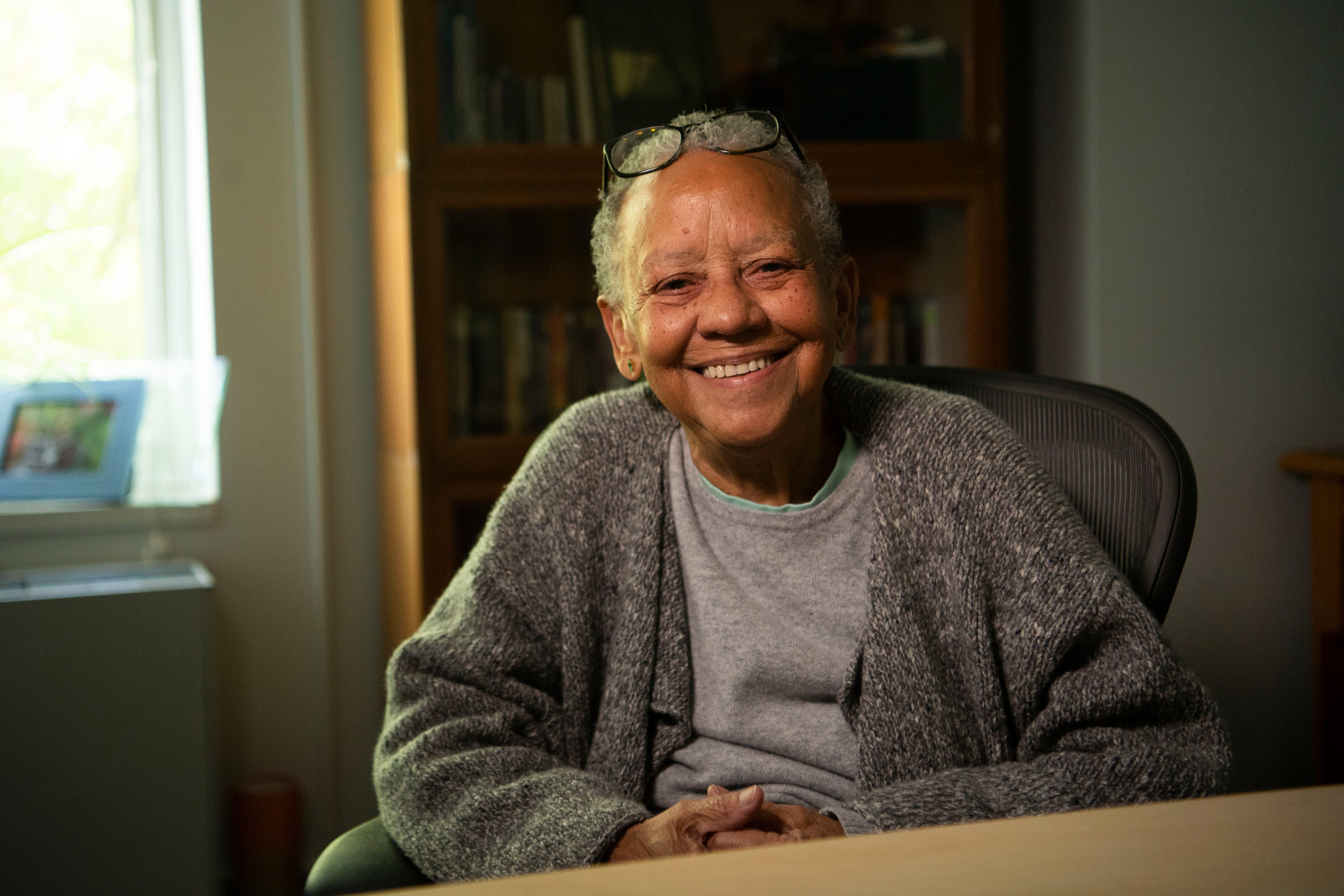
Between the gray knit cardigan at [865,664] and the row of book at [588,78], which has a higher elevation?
the row of book at [588,78]

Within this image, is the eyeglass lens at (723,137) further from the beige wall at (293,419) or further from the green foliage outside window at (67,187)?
the green foliage outside window at (67,187)

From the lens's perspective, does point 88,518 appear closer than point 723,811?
No

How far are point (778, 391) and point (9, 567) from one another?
1.86 meters

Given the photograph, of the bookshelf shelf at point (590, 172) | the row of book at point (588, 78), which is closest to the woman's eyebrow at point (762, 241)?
the bookshelf shelf at point (590, 172)

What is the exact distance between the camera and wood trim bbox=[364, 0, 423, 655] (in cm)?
201

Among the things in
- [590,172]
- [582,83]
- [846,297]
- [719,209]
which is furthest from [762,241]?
[582,83]

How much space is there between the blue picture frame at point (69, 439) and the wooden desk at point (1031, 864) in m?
2.00

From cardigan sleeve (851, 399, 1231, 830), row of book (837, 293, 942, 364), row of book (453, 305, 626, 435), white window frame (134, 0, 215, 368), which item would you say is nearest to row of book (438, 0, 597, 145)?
row of book (453, 305, 626, 435)

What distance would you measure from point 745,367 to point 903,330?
1233 mm

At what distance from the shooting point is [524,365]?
2164 millimetres

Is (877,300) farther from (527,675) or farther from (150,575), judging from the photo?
(150,575)

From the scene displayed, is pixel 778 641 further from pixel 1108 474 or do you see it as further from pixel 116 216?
pixel 116 216

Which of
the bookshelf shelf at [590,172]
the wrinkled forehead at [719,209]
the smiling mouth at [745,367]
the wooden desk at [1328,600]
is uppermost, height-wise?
the bookshelf shelf at [590,172]

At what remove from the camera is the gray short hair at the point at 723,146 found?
1.14 meters
